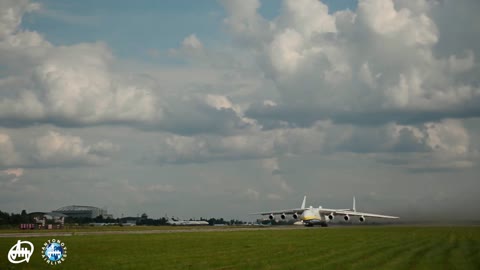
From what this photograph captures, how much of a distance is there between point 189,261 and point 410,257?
40.4 ft

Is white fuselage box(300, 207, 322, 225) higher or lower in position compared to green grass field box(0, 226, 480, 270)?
higher

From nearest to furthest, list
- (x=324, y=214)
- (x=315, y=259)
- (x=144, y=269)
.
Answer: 1. (x=144, y=269)
2. (x=315, y=259)
3. (x=324, y=214)

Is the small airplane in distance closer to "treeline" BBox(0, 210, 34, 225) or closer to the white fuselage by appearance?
the white fuselage

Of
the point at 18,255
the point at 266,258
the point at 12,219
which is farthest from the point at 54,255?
the point at 12,219

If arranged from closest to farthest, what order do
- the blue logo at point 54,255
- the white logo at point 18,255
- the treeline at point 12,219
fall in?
the blue logo at point 54,255 → the white logo at point 18,255 → the treeline at point 12,219

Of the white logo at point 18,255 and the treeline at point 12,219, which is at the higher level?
the treeline at point 12,219

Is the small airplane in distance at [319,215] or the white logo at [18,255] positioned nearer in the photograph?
the white logo at [18,255]

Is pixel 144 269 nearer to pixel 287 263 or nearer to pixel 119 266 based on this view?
pixel 119 266

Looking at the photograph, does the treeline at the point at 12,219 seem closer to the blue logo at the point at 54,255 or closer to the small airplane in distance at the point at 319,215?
the small airplane in distance at the point at 319,215

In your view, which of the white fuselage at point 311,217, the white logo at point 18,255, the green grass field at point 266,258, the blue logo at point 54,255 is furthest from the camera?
the white fuselage at point 311,217

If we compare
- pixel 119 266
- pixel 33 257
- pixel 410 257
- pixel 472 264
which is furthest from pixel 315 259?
pixel 33 257

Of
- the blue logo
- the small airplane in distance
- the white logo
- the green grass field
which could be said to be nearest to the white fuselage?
the small airplane in distance

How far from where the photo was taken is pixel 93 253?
36.4m

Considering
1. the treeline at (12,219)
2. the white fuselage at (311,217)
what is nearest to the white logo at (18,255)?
the white fuselage at (311,217)
